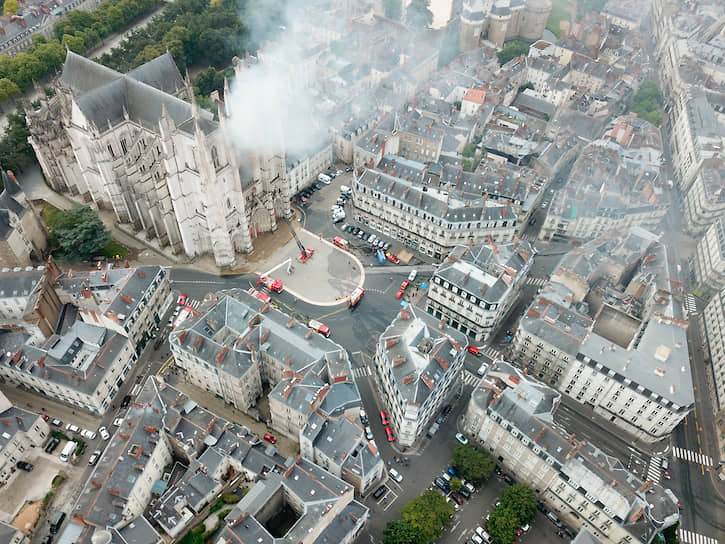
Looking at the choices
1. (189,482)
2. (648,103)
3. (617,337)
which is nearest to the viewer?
(189,482)

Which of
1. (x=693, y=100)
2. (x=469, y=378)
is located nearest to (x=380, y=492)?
(x=469, y=378)

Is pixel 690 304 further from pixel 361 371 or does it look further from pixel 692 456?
pixel 361 371

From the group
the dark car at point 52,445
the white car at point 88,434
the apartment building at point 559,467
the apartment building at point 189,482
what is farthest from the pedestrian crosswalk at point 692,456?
the dark car at point 52,445

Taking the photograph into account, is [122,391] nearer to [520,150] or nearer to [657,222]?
[520,150]

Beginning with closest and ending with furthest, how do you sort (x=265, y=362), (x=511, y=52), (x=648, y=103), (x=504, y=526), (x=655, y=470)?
(x=504, y=526), (x=655, y=470), (x=265, y=362), (x=648, y=103), (x=511, y=52)

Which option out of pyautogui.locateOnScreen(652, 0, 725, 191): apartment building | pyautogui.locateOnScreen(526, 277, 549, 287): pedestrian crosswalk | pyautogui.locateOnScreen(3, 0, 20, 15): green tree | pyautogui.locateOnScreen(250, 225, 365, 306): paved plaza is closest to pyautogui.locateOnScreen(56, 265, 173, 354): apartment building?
pyautogui.locateOnScreen(250, 225, 365, 306): paved plaza

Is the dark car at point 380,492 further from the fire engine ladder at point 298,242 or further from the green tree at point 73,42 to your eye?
the green tree at point 73,42
